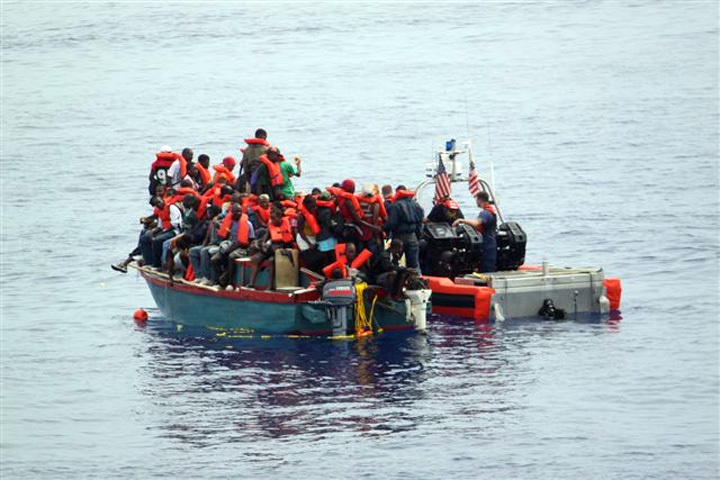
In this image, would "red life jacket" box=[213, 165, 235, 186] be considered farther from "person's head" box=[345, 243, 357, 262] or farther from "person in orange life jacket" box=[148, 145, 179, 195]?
"person's head" box=[345, 243, 357, 262]

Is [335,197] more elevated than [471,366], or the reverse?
[335,197]

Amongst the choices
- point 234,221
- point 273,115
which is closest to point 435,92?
point 273,115

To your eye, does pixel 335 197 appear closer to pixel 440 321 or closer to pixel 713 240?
pixel 440 321

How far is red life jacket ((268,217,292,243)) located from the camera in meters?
30.5

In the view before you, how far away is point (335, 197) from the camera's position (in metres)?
30.2

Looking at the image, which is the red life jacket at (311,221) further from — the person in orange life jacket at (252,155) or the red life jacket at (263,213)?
the person in orange life jacket at (252,155)

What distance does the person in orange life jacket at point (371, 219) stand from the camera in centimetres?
3006

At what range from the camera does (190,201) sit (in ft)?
105

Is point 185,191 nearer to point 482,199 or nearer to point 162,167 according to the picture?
point 162,167

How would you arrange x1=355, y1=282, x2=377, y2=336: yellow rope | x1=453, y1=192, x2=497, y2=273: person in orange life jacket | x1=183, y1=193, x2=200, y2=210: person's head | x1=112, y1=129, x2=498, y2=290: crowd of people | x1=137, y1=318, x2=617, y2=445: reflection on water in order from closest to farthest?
x1=137, y1=318, x2=617, y2=445: reflection on water < x1=355, y1=282, x2=377, y2=336: yellow rope < x1=112, y1=129, x2=498, y2=290: crowd of people < x1=183, y1=193, x2=200, y2=210: person's head < x1=453, y1=192, x2=497, y2=273: person in orange life jacket

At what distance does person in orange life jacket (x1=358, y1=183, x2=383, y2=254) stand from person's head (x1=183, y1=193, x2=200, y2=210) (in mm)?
3333

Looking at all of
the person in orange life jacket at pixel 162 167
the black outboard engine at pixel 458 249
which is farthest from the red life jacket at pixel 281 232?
the person in orange life jacket at pixel 162 167

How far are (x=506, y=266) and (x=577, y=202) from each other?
1995 centimetres

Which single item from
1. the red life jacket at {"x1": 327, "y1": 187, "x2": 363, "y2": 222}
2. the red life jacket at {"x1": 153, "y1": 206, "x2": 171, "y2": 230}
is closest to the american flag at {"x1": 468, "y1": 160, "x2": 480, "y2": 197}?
the red life jacket at {"x1": 327, "y1": 187, "x2": 363, "y2": 222}
